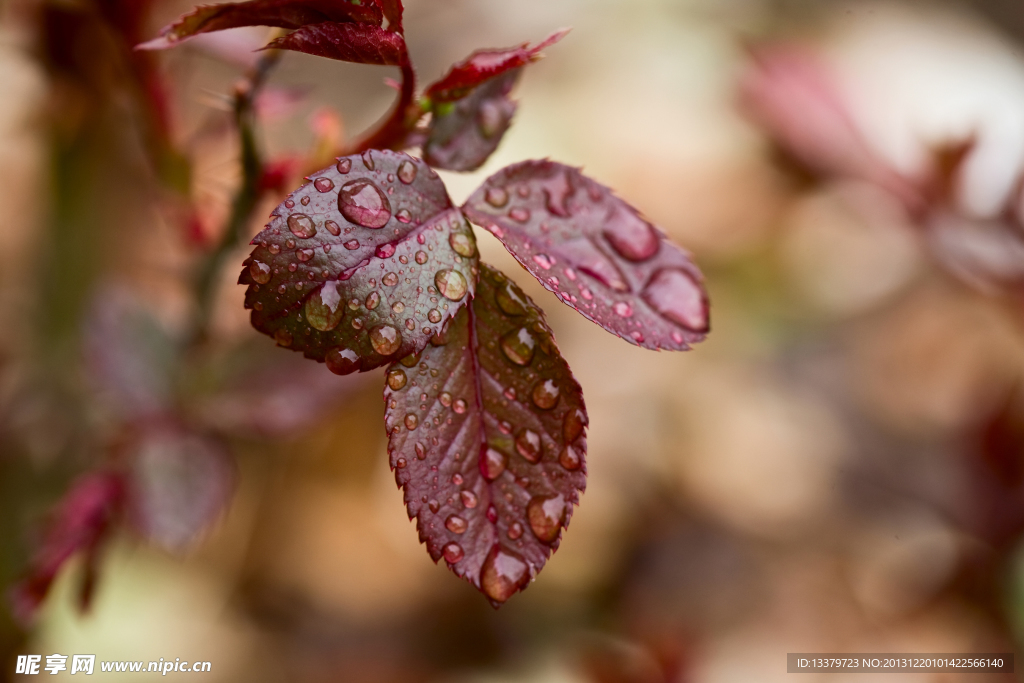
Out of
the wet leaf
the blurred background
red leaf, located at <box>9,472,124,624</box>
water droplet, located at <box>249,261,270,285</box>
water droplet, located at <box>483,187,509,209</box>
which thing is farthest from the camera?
the blurred background

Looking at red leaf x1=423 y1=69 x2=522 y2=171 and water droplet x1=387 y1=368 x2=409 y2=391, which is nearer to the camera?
water droplet x1=387 y1=368 x2=409 y2=391

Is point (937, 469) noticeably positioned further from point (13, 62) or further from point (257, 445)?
point (13, 62)

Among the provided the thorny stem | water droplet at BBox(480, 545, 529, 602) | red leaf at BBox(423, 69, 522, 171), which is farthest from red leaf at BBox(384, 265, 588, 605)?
the thorny stem

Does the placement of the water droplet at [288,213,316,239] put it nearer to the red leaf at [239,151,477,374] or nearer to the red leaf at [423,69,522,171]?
the red leaf at [239,151,477,374]

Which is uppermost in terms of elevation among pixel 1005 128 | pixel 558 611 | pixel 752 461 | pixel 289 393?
pixel 1005 128

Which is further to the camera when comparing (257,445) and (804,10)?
(804,10)

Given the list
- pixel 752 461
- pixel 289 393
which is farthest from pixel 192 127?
pixel 752 461

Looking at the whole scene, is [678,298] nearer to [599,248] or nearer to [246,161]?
[599,248]
